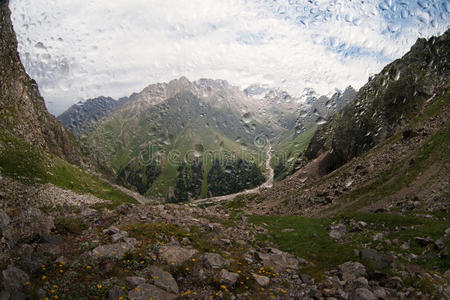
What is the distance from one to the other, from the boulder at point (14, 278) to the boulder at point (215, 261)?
8723 mm

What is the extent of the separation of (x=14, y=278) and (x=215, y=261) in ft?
31.9

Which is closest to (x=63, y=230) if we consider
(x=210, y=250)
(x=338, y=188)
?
(x=210, y=250)

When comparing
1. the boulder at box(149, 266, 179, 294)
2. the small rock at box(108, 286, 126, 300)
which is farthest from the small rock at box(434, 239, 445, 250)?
the small rock at box(108, 286, 126, 300)

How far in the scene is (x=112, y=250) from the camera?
14.8 meters

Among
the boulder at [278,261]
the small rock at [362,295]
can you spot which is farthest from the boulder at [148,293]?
the small rock at [362,295]

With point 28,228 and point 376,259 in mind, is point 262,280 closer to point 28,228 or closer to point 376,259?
point 376,259

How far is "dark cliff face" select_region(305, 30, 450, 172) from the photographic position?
219 ft

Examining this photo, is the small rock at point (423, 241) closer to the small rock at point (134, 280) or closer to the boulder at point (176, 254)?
the boulder at point (176, 254)

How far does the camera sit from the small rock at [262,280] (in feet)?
46.9

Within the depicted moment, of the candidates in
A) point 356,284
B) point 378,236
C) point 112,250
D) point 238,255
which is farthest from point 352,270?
point 112,250

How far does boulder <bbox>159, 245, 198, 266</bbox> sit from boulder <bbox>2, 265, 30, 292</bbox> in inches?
263

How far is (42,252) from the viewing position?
1281 cm

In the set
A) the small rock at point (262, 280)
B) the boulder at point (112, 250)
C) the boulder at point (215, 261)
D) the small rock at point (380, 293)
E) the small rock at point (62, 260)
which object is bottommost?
the small rock at point (262, 280)

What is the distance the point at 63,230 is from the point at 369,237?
82.5 ft
